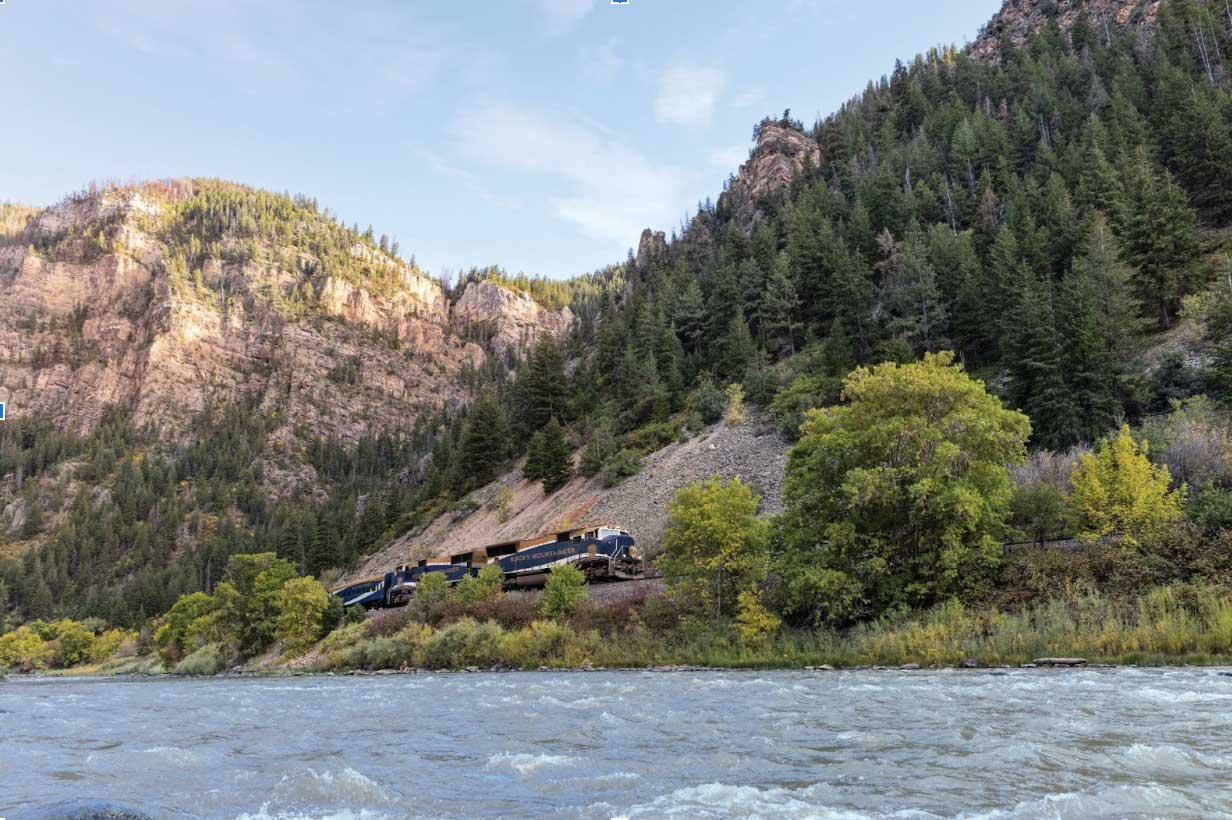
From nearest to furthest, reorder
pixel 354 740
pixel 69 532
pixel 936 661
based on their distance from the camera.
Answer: pixel 354 740 → pixel 936 661 → pixel 69 532

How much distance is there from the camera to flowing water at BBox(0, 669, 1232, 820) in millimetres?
8102

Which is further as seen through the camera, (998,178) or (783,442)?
(998,178)

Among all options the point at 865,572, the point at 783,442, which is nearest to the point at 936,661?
the point at 865,572

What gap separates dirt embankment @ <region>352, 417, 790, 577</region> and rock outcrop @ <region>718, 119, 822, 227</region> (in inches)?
2697

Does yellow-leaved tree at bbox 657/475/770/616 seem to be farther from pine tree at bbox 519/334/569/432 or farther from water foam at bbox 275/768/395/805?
pine tree at bbox 519/334/569/432

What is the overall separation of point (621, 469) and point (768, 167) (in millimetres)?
91792

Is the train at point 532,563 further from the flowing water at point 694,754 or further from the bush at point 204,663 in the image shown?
the flowing water at point 694,754

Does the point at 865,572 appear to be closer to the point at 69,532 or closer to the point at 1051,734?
the point at 1051,734

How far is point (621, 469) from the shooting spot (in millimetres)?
63969

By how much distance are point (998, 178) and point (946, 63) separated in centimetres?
7240

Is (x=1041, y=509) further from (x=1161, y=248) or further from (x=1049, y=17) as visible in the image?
(x=1049, y=17)

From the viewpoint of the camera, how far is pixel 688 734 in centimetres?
1337

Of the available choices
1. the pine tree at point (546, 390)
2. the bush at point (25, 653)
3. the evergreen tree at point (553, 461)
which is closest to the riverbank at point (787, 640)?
the evergreen tree at point (553, 461)

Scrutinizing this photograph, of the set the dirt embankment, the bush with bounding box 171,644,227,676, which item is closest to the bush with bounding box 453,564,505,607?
the dirt embankment
